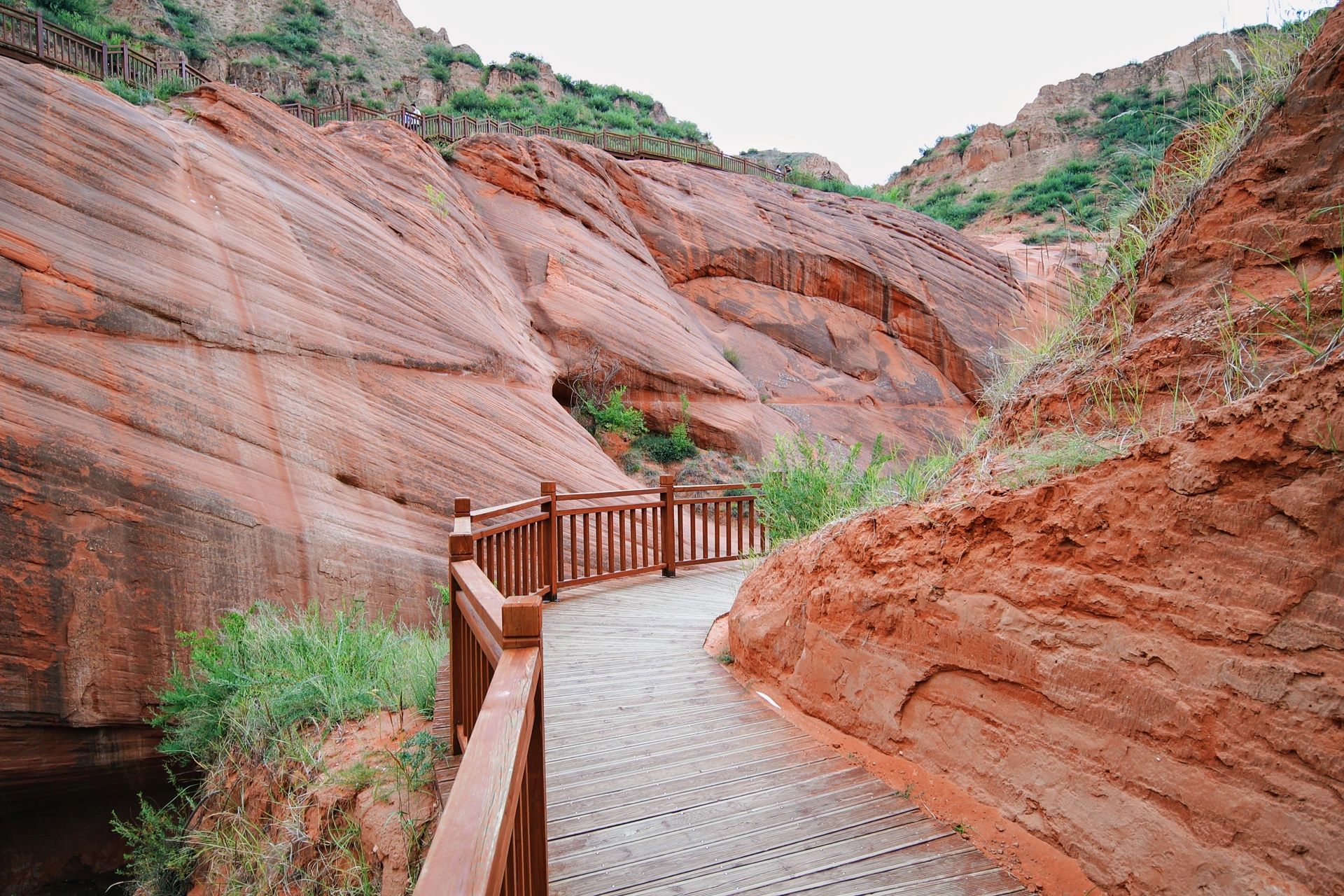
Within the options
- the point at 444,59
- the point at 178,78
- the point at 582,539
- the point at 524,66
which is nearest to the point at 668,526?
the point at 582,539

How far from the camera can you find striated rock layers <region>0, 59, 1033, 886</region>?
523 centimetres

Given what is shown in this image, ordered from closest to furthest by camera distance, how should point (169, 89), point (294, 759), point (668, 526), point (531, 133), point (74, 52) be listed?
point (294, 759)
point (668, 526)
point (169, 89)
point (74, 52)
point (531, 133)

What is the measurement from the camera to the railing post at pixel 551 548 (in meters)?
7.37

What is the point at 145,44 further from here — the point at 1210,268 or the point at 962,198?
the point at 962,198

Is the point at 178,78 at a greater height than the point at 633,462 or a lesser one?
greater

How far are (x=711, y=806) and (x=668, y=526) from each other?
5.37m

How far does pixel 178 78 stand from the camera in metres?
11.8

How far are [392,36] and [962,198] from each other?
1235 inches

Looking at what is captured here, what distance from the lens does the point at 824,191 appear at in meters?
23.4

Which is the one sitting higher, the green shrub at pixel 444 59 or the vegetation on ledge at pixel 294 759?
the green shrub at pixel 444 59

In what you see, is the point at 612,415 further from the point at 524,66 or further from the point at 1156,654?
the point at 524,66

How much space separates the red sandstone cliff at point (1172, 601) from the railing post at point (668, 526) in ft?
15.4

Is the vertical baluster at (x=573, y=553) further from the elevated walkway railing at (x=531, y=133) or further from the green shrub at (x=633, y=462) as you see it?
the elevated walkway railing at (x=531, y=133)

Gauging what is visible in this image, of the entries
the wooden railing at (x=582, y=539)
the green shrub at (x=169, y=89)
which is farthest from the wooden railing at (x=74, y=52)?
the wooden railing at (x=582, y=539)
